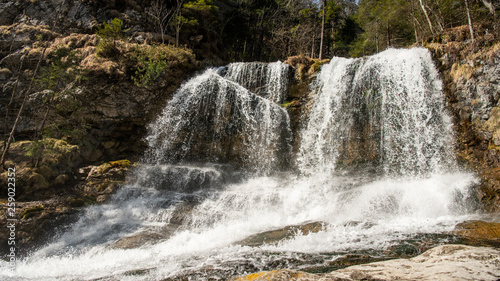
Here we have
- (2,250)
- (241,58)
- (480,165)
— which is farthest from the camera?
(241,58)

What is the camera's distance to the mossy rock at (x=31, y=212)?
8308 mm

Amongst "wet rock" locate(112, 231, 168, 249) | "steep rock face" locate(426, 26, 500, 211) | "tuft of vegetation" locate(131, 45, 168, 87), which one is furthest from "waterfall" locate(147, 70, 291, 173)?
"steep rock face" locate(426, 26, 500, 211)

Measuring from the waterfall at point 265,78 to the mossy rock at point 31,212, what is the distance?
9.87m

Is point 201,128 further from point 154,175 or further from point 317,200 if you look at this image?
point 317,200

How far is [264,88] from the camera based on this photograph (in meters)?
14.0

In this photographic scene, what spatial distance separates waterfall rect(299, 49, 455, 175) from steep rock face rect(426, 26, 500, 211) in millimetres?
408

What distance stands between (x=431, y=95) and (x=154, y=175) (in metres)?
11.7

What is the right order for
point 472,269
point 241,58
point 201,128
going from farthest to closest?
point 241,58 → point 201,128 → point 472,269

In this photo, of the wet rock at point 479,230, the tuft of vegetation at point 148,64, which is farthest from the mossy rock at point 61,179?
the wet rock at point 479,230

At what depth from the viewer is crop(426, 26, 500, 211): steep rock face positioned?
9281mm

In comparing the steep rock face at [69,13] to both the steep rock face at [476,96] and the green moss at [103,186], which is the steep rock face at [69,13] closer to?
the green moss at [103,186]

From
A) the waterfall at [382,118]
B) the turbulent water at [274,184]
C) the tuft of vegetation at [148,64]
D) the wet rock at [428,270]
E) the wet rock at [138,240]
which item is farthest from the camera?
the tuft of vegetation at [148,64]

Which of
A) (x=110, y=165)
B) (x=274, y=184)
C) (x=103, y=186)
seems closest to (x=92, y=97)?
(x=110, y=165)

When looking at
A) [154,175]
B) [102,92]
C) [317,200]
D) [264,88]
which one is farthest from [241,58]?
[317,200]
